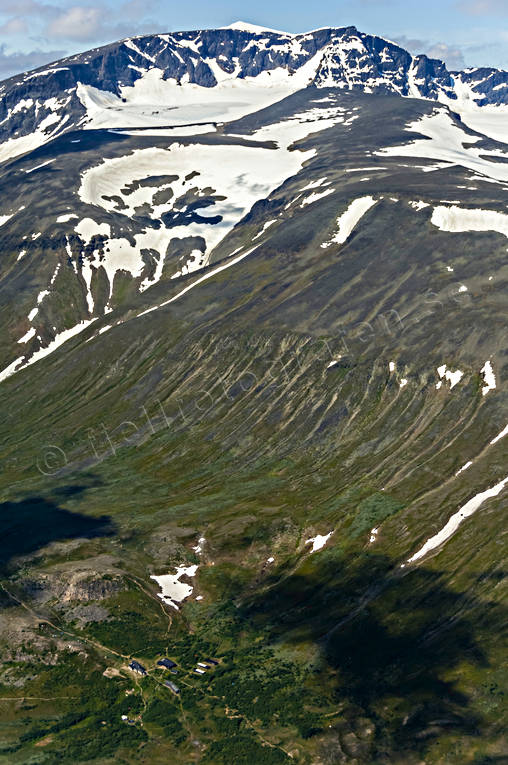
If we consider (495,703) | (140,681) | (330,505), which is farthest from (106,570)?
(495,703)

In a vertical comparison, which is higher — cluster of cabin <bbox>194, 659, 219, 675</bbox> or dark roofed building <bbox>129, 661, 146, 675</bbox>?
dark roofed building <bbox>129, 661, 146, 675</bbox>

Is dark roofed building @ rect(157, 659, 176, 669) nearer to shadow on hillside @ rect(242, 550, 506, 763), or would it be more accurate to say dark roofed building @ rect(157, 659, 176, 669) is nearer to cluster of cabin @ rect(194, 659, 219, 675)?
cluster of cabin @ rect(194, 659, 219, 675)

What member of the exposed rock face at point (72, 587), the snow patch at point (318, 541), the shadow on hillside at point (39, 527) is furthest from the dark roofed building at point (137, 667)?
the snow patch at point (318, 541)

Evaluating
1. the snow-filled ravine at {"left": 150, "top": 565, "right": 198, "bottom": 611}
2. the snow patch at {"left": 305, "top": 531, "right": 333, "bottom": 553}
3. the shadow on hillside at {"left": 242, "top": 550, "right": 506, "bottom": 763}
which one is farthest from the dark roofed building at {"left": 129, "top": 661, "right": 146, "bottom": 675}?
the snow patch at {"left": 305, "top": 531, "right": 333, "bottom": 553}

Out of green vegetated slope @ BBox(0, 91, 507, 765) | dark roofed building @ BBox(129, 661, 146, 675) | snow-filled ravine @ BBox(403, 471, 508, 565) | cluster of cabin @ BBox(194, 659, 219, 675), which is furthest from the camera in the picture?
→ snow-filled ravine @ BBox(403, 471, 508, 565)

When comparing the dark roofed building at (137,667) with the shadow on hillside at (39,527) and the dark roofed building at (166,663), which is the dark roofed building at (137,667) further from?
the shadow on hillside at (39,527)

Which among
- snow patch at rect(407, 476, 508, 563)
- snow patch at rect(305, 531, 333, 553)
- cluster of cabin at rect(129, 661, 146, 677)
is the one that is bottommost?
snow patch at rect(407, 476, 508, 563)

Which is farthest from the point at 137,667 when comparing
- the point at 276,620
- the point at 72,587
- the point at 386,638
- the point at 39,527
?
the point at 39,527
